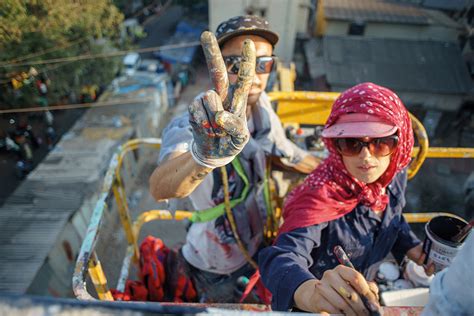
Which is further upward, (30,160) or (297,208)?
(297,208)

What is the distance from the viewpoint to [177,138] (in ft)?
6.73

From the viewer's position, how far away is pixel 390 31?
54.5 feet

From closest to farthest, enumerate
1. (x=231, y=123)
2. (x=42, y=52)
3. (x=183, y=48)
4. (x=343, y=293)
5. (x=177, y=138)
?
(x=343, y=293) < (x=231, y=123) < (x=177, y=138) < (x=42, y=52) < (x=183, y=48)

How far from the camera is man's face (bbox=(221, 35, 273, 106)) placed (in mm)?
2346

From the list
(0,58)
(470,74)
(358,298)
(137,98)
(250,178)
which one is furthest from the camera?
(470,74)

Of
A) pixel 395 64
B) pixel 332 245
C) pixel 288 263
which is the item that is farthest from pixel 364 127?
pixel 395 64

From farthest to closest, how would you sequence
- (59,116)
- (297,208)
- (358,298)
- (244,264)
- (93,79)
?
(59,116), (93,79), (244,264), (297,208), (358,298)

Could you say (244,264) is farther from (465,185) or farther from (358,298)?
(465,185)

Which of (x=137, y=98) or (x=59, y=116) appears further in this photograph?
(x=59, y=116)

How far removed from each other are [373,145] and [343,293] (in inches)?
38.4

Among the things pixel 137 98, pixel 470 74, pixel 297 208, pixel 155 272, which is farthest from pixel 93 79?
pixel 470 74

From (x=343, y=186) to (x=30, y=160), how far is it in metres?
15.1

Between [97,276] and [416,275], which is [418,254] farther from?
[97,276]

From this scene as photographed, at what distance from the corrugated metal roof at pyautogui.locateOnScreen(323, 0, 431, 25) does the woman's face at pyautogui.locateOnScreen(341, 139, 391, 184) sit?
16.5m
